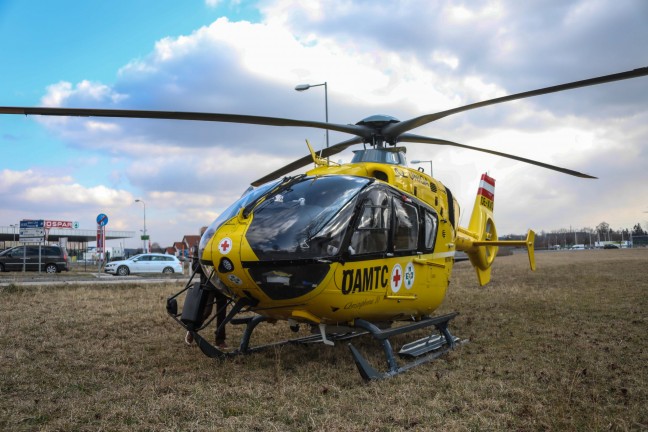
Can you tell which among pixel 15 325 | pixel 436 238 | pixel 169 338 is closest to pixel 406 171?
pixel 436 238

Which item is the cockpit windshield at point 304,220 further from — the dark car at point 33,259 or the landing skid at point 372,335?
the dark car at point 33,259

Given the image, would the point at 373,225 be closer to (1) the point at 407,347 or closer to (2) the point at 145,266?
(1) the point at 407,347

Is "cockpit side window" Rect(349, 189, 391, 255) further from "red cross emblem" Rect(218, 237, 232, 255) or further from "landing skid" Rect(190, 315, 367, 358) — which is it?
"landing skid" Rect(190, 315, 367, 358)

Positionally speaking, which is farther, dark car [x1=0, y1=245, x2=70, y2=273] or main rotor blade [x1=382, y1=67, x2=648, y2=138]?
dark car [x1=0, y1=245, x2=70, y2=273]

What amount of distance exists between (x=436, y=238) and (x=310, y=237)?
10.8 ft

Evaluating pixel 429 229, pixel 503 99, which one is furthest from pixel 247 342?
pixel 503 99

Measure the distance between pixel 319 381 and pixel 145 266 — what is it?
27332 millimetres

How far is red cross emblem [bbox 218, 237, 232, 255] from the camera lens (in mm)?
6279

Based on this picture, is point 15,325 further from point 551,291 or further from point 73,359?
point 551,291

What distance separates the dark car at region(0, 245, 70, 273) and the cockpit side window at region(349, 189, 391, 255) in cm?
3000

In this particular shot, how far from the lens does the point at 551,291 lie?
16672mm

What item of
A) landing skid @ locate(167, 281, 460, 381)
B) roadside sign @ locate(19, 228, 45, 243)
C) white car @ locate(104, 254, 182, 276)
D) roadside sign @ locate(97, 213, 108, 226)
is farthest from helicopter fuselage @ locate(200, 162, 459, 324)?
white car @ locate(104, 254, 182, 276)

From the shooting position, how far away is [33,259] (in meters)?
32.1

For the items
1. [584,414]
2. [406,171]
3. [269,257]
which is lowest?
[584,414]
